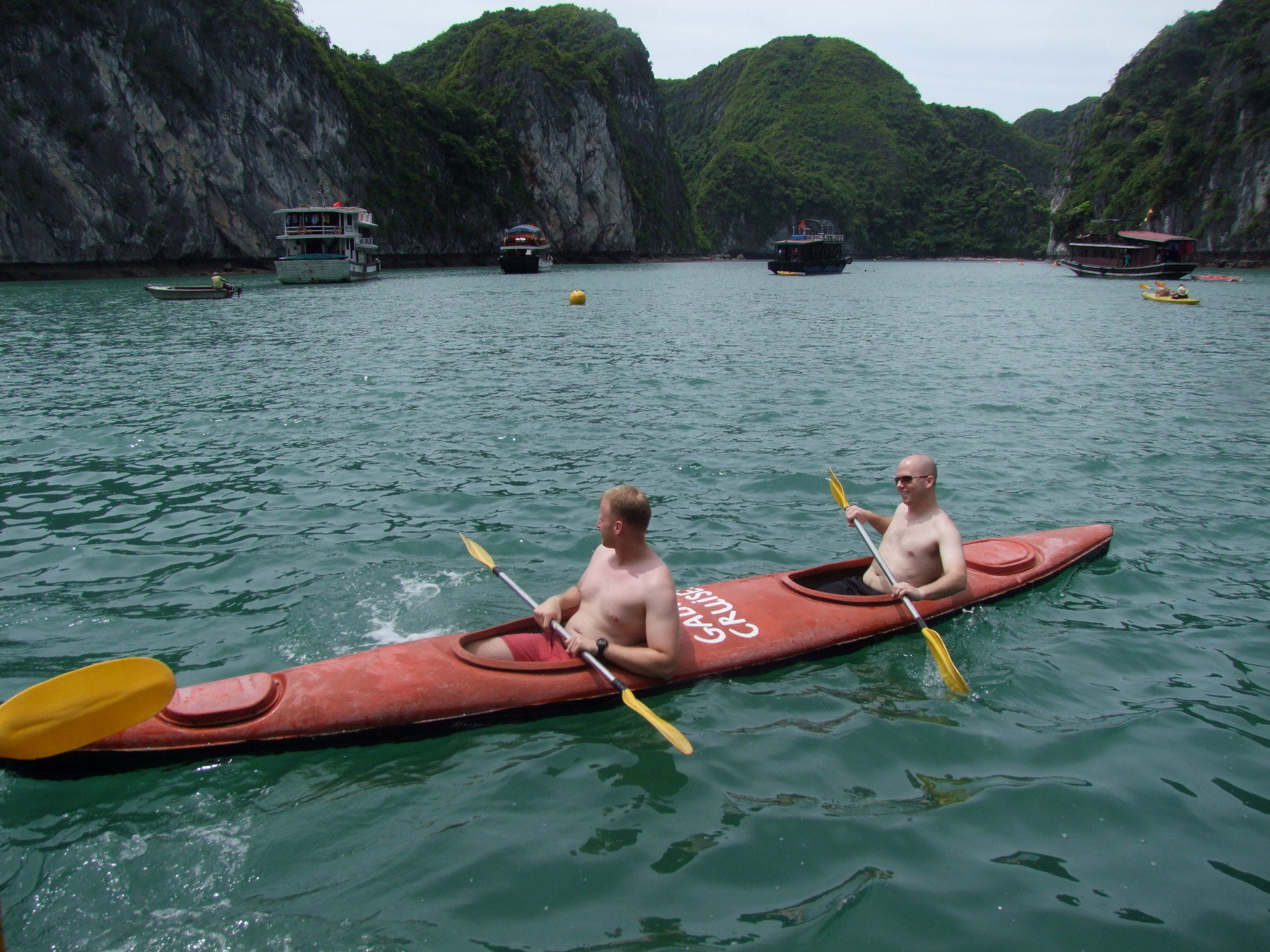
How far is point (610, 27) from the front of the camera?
130000 mm

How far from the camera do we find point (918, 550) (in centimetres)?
618

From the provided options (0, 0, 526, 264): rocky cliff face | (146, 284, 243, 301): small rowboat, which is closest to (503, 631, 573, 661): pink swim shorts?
(146, 284, 243, 301): small rowboat

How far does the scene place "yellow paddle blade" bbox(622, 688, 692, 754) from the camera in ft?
13.9

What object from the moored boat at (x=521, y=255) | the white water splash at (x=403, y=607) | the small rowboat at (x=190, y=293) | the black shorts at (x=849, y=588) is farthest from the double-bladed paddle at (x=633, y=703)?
the moored boat at (x=521, y=255)

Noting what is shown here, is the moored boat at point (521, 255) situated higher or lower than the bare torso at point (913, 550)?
higher

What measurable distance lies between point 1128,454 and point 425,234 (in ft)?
246

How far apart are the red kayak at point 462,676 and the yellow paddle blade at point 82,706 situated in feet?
1.96

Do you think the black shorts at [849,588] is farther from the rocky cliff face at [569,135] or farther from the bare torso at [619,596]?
the rocky cliff face at [569,135]

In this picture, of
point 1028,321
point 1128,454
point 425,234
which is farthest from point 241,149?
point 1128,454

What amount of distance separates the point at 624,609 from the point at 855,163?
17169 cm

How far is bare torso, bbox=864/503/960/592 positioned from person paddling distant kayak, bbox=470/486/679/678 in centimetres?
209

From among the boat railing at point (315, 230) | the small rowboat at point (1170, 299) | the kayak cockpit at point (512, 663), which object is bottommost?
the kayak cockpit at point (512, 663)

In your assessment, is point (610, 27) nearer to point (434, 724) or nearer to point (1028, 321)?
point (1028, 321)

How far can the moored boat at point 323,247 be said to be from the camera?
152ft
